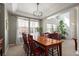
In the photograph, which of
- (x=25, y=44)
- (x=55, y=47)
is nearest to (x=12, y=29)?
(x=25, y=44)

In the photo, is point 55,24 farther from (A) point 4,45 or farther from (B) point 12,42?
(A) point 4,45

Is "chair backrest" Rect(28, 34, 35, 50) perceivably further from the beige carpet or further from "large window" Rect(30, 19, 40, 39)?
the beige carpet

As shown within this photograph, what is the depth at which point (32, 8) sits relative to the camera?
2.09 metres

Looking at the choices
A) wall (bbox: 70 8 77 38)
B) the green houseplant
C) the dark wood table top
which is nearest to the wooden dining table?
the dark wood table top

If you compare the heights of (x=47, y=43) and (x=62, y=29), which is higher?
(x=62, y=29)

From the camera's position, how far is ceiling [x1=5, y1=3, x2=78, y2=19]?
2057 millimetres

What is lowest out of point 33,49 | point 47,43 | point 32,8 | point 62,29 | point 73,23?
point 33,49

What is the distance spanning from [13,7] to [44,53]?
962 mm

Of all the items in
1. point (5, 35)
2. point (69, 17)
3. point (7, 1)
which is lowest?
point (5, 35)

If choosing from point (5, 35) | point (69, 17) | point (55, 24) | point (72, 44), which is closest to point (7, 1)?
point (5, 35)

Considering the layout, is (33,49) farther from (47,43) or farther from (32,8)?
(32,8)

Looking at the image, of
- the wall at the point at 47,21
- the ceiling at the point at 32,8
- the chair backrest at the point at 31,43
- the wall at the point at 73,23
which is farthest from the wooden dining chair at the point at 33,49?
the wall at the point at 73,23

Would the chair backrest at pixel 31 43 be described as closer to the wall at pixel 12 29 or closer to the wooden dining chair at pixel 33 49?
the wooden dining chair at pixel 33 49

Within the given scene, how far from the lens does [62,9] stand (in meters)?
2.03
